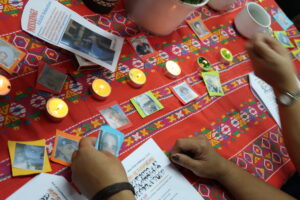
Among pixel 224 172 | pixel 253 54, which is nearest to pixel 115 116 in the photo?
pixel 224 172

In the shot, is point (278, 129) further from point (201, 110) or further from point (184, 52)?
point (184, 52)

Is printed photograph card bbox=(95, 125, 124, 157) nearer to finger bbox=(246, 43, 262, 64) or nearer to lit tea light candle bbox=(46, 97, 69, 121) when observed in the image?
lit tea light candle bbox=(46, 97, 69, 121)

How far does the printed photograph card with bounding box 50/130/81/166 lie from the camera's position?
61 cm

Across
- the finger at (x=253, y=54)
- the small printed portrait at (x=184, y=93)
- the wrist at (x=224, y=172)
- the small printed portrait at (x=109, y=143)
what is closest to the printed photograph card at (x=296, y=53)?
the finger at (x=253, y=54)

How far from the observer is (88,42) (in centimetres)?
80

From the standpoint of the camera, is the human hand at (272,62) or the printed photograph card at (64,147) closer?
the printed photograph card at (64,147)

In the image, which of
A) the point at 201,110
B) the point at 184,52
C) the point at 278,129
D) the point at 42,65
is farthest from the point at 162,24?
the point at 278,129

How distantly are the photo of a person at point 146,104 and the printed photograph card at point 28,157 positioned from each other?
29 cm

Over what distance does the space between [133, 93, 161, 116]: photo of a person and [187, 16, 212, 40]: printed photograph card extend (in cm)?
40

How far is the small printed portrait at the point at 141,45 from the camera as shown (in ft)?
2.94

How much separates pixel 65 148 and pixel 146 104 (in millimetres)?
269

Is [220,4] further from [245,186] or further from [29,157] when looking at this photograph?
[29,157]

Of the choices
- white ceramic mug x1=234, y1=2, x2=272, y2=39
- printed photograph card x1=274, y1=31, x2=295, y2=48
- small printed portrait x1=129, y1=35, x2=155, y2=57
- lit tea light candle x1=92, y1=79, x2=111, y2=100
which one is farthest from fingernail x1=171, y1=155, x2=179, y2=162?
printed photograph card x1=274, y1=31, x2=295, y2=48

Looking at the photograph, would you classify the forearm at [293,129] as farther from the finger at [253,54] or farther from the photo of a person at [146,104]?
the photo of a person at [146,104]
